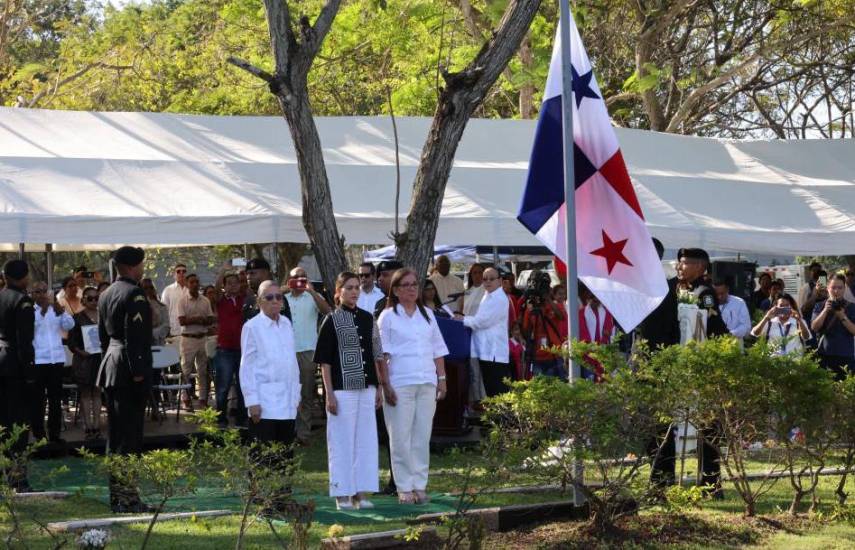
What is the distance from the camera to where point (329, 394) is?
30.9 feet

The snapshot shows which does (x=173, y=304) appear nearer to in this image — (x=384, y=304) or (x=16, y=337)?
(x=16, y=337)

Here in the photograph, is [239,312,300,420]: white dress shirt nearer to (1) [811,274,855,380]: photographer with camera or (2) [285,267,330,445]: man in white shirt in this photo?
(2) [285,267,330,445]: man in white shirt

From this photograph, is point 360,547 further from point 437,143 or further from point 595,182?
point 437,143

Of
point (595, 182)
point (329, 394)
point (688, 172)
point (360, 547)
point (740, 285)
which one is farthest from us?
point (740, 285)

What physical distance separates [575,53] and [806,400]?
2961mm

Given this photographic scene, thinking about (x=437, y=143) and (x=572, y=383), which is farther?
(x=437, y=143)

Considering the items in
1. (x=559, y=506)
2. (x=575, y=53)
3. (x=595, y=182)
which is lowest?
(x=559, y=506)

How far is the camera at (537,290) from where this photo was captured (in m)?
15.3

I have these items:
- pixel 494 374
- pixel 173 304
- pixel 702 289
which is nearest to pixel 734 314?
pixel 494 374

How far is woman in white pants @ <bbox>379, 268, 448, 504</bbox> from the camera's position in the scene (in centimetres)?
956

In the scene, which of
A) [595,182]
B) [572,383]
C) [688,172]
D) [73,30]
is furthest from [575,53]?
[73,30]

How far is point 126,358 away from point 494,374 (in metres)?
5.37

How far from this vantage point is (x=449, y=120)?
38.8 ft

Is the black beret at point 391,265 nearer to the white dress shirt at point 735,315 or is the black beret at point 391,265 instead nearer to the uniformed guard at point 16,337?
the uniformed guard at point 16,337
